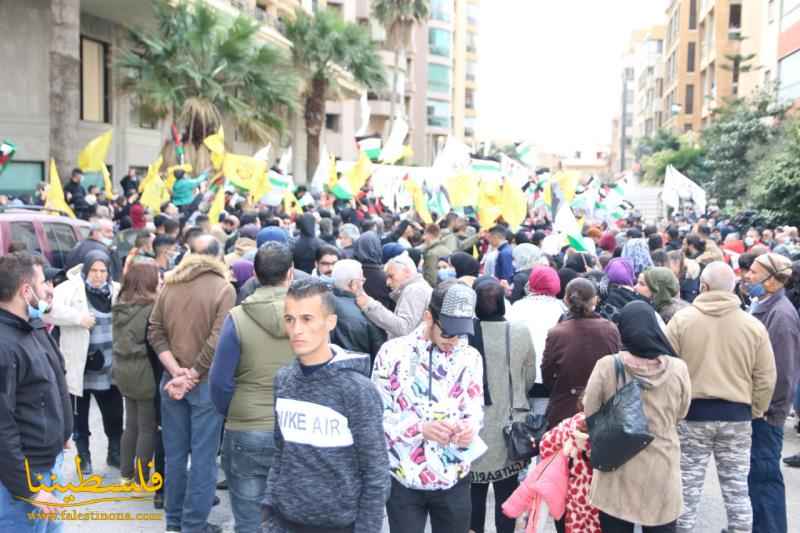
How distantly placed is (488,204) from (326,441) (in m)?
11.7

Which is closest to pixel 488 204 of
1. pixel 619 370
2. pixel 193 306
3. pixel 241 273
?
pixel 241 273

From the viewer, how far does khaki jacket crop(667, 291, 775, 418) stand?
5.35 metres

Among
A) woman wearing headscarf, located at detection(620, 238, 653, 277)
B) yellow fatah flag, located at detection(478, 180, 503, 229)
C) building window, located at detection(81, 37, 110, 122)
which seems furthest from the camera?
building window, located at detection(81, 37, 110, 122)

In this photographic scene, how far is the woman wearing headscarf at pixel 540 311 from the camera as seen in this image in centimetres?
606

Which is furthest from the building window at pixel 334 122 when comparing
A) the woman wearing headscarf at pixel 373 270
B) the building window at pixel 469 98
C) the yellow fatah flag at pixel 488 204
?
the building window at pixel 469 98

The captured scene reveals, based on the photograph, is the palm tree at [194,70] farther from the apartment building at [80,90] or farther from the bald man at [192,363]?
the bald man at [192,363]

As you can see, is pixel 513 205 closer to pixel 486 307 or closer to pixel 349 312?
pixel 349 312

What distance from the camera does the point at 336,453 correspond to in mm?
3428

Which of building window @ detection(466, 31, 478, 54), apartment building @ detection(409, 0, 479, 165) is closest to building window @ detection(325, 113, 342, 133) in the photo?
apartment building @ detection(409, 0, 479, 165)

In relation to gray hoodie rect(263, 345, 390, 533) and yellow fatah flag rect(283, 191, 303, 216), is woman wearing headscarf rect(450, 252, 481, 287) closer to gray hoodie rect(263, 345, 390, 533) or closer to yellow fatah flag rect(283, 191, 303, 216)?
gray hoodie rect(263, 345, 390, 533)

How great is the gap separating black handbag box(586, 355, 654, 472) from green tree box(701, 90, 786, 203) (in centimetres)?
2521

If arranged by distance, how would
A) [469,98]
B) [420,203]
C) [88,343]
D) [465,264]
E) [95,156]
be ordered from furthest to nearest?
[469,98], [420,203], [95,156], [465,264], [88,343]

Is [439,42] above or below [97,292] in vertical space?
above

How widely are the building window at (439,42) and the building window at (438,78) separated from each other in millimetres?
1024
